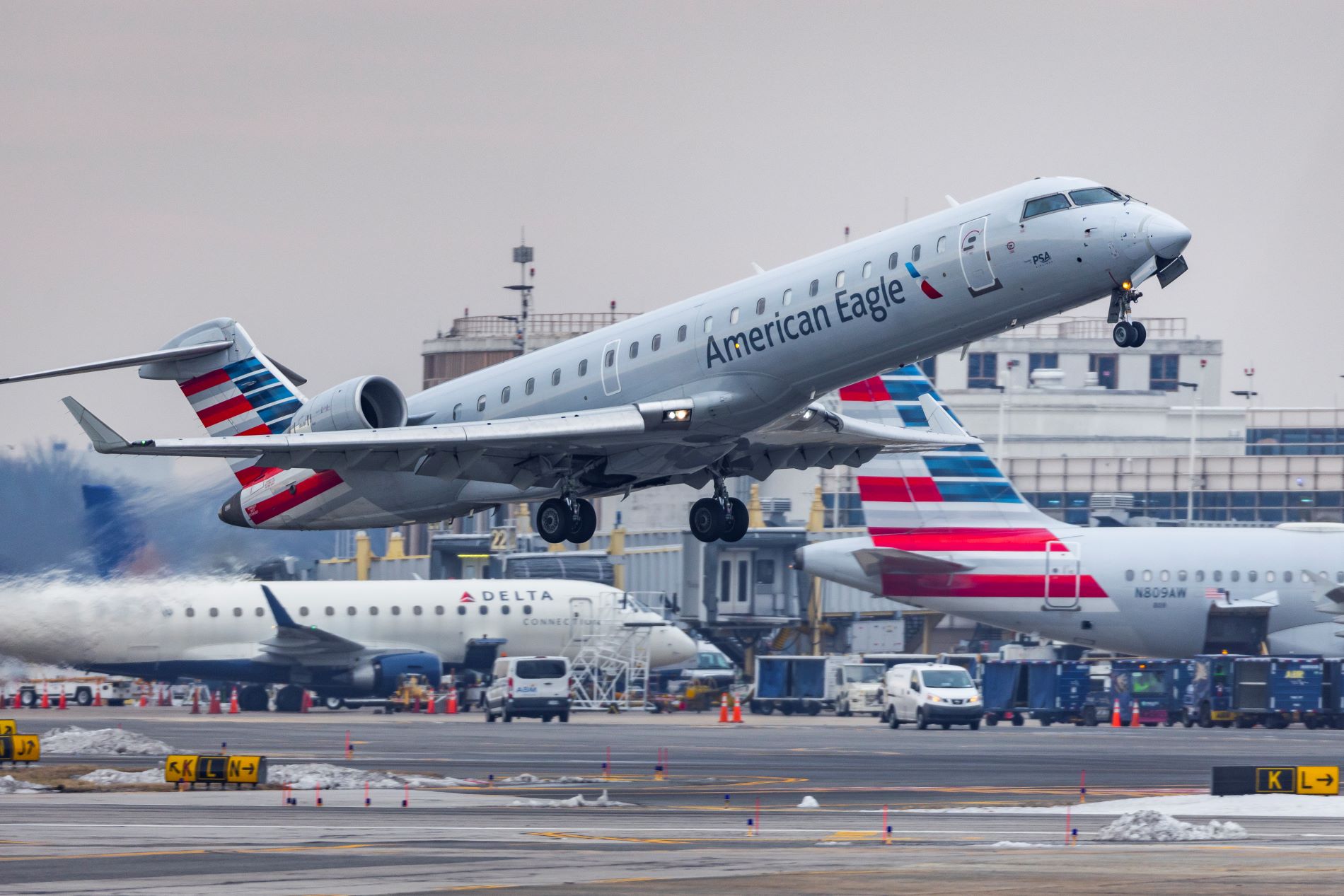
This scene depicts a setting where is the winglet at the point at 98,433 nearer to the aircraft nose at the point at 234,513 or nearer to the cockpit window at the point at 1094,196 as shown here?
the aircraft nose at the point at 234,513

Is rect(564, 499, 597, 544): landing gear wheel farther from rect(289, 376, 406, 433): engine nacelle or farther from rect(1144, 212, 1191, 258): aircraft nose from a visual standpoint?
rect(1144, 212, 1191, 258): aircraft nose

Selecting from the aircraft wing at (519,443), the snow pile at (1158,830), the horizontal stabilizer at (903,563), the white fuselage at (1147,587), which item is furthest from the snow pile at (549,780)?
the white fuselage at (1147,587)

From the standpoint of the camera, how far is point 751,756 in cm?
3669

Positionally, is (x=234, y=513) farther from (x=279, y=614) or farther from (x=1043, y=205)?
(x=279, y=614)

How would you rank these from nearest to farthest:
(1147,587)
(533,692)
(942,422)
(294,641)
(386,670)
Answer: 1. (942,422)
2. (1147,587)
3. (533,692)
4. (294,641)
5. (386,670)

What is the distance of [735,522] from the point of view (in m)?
31.3

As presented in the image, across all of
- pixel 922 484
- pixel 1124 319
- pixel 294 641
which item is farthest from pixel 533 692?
pixel 1124 319

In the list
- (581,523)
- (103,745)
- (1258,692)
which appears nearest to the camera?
(581,523)

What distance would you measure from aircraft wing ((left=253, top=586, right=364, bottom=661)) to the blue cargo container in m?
20.2

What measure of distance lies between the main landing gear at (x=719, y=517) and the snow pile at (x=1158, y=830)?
10.2m

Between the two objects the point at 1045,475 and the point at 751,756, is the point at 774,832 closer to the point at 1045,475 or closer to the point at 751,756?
the point at 751,756

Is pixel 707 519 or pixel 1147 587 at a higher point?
pixel 707 519

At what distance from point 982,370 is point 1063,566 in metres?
83.1

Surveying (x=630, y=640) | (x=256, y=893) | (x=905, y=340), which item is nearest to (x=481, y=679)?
(x=630, y=640)
